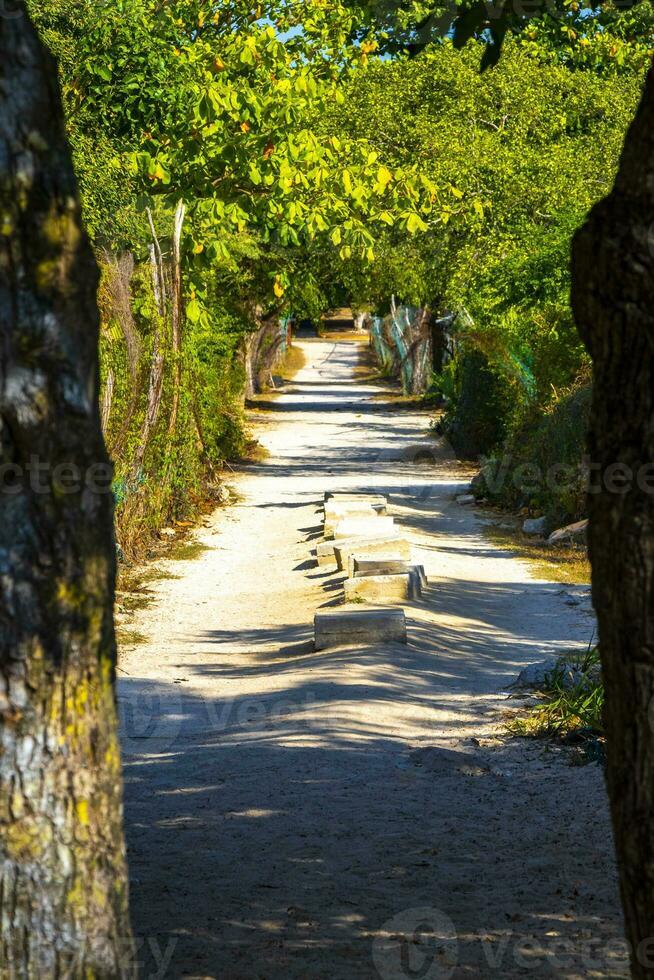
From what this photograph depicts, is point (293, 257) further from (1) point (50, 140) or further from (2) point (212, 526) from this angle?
(1) point (50, 140)

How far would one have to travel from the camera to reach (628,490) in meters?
2.41

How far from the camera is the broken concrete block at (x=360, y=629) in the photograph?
9.13 metres

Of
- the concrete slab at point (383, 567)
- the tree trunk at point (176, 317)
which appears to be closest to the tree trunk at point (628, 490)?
the concrete slab at point (383, 567)

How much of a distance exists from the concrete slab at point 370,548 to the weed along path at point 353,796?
20 centimetres

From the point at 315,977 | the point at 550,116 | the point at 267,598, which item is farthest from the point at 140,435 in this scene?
the point at 550,116

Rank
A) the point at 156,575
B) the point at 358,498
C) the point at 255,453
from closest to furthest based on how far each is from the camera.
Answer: the point at 156,575
the point at 358,498
the point at 255,453

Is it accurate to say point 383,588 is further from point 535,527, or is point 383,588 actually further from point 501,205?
point 501,205

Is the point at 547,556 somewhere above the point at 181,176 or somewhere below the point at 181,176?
below

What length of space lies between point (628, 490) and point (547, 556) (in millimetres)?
10866

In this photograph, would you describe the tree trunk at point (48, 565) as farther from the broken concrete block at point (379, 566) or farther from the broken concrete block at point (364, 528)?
the broken concrete block at point (364, 528)

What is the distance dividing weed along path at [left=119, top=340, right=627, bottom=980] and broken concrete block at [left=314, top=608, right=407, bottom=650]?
14 centimetres

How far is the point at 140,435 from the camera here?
13.1m

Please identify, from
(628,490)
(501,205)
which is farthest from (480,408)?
(628,490)

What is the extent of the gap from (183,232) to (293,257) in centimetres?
982
